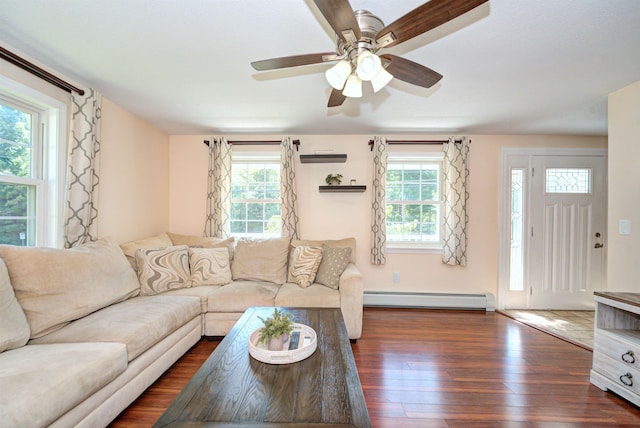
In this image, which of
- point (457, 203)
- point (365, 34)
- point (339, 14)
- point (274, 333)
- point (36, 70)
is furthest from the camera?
point (457, 203)

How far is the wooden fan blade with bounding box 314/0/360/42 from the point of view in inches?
39.2

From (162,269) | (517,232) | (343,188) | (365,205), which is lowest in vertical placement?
(162,269)

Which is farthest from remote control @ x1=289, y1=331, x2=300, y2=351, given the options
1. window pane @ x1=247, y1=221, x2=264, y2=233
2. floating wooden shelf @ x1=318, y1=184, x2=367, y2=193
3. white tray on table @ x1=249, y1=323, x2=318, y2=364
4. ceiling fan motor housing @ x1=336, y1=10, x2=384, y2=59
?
window pane @ x1=247, y1=221, x2=264, y2=233

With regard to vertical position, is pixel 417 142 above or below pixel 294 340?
above

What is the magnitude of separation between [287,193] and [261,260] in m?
0.95

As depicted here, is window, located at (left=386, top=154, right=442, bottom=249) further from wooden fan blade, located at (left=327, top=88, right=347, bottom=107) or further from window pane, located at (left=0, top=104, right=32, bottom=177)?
window pane, located at (left=0, top=104, right=32, bottom=177)

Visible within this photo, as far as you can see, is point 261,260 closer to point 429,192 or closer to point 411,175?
point 411,175

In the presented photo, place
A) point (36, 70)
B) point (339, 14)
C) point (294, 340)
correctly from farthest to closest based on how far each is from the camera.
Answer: point (36, 70), point (294, 340), point (339, 14)

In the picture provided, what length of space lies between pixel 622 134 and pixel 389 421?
2965 millimetres

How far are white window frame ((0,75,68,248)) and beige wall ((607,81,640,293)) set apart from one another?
4.69 m

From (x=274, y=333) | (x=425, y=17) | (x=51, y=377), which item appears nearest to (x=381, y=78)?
(x=425, y=17)

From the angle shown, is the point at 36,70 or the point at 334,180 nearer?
the point at 36,70

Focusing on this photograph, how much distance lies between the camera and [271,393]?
3.64 ft

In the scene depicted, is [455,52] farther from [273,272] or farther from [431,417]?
[273,272]
